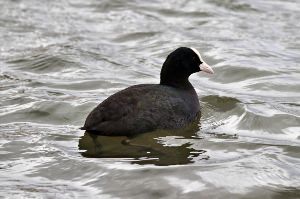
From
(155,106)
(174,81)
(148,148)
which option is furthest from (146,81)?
(148,148)

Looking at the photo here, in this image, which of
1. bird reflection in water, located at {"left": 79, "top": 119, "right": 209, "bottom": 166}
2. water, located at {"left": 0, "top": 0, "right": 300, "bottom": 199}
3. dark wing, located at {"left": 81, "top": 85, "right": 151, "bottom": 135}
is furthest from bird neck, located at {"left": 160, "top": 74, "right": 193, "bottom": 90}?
dark wing, located at {"left": 81, "top": 85, "right": 151, "bottom": 135}

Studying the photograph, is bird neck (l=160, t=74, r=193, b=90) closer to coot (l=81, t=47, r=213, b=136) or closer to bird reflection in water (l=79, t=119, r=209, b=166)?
coot (l=81, t=47, r=213, b=136)

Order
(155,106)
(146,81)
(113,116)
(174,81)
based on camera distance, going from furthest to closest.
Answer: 1. (146,81)
2. (174,81)
3. (155,106)
4. (113,116)

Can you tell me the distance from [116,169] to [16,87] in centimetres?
363

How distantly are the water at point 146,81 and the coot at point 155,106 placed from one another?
0.16m

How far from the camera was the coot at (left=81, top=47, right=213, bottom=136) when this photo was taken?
7.37m

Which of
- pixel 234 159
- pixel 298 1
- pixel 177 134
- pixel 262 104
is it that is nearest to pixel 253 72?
pixel 262 104

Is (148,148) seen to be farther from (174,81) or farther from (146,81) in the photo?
(146,81)

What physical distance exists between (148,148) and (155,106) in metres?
0.47

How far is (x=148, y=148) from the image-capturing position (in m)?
7.43

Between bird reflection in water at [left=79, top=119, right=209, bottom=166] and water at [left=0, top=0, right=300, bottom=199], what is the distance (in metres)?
0.01

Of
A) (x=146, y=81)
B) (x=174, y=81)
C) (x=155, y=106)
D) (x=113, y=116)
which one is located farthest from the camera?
(x=146, y=81)

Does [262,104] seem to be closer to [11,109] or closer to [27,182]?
[11,109]

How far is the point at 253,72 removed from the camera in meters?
10.6
